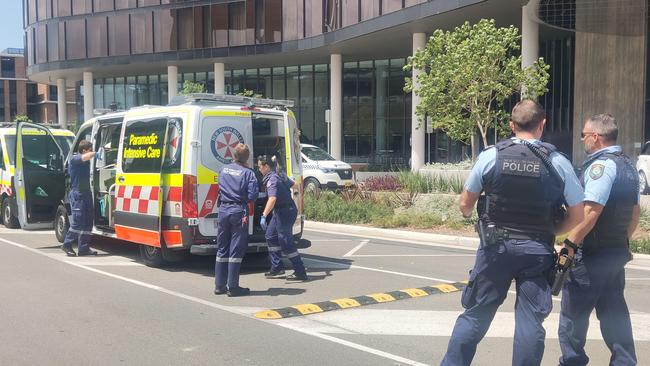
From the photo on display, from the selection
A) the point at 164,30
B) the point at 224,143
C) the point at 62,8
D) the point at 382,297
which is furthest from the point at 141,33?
the point at 382,297

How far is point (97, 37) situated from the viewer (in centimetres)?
3834

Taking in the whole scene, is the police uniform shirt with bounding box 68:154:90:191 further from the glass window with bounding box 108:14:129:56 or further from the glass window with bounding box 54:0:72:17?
the glass window with bounding box 54:0:72:17

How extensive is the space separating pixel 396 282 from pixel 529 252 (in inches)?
179

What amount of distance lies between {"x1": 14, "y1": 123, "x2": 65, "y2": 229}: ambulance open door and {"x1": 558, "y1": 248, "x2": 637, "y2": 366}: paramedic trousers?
10328mm

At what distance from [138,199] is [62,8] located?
118ft

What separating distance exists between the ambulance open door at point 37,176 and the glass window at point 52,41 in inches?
1170

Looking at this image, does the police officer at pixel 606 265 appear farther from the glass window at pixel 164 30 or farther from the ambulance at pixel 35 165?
the glass window at pixel 164 30

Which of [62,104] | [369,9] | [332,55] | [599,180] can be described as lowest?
[599,180]

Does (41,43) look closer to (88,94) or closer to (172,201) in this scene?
(88,94)

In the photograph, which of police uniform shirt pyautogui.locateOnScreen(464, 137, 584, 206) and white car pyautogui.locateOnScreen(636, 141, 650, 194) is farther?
white car pyautogui.locateOnScreen(636, 141, 650, 194)

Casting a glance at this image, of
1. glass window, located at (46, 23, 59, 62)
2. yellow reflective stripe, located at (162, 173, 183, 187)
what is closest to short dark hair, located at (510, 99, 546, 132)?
yellow reflective stripe, located at (162, 173, 183, 187)

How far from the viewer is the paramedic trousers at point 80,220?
32.6 ft

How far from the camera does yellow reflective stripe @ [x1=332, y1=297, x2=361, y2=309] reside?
22.1 feet

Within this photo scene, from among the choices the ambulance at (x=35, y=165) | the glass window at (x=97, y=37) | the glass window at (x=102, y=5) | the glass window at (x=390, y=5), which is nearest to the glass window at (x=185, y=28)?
the glass window at (x=102, y=5)
